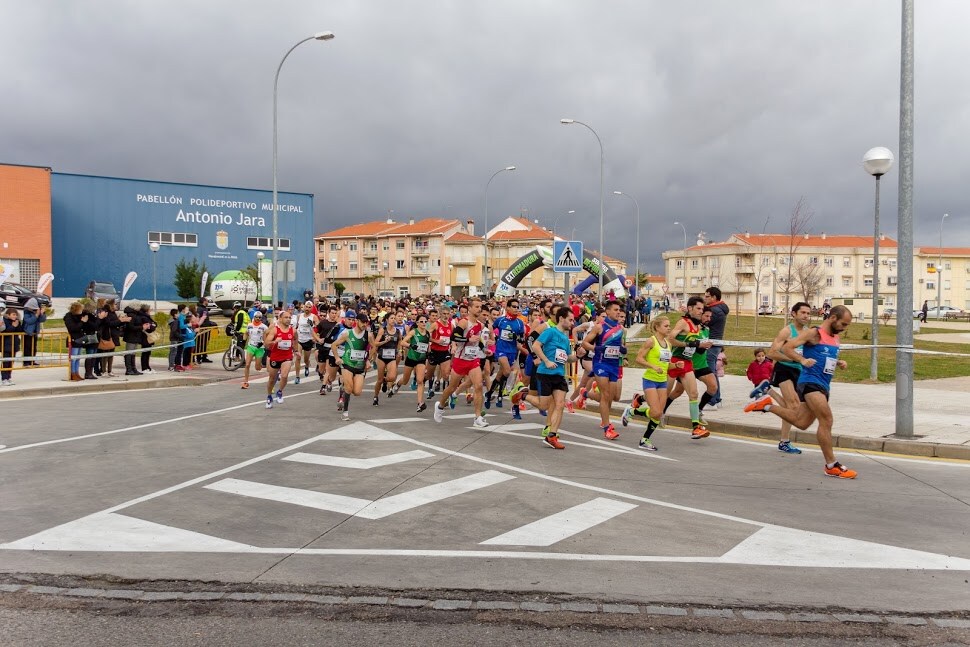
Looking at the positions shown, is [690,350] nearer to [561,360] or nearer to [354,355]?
[561,360]

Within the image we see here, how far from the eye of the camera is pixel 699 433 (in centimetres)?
1075

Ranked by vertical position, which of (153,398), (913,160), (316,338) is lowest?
(153,398)

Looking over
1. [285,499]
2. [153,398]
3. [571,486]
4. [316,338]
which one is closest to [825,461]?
[571,486]

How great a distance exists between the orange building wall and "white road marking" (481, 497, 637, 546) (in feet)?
179

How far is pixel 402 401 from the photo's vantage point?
14.8 metres

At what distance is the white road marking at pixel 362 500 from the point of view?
6914 mm

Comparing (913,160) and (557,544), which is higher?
(913,160)

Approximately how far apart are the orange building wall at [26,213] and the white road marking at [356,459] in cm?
5091

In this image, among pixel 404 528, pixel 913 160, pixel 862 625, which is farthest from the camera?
pixel 913 160

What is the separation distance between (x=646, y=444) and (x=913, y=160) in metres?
5.13

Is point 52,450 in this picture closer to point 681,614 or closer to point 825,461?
point 681,614

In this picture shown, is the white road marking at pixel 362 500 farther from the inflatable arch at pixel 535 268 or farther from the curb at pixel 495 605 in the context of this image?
the inflatable arch at pixel 535 268

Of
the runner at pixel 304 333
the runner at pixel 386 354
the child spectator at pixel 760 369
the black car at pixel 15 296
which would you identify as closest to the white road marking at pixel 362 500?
the runner at pixel 386 354

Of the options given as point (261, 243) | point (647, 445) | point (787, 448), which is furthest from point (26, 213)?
point (787, 448)
